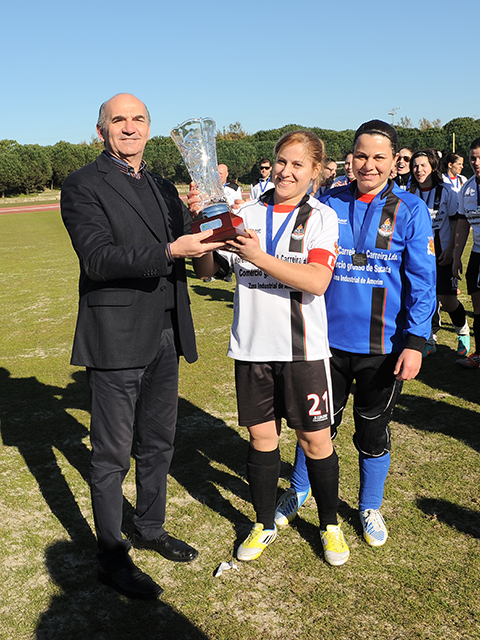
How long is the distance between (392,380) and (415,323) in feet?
1.18

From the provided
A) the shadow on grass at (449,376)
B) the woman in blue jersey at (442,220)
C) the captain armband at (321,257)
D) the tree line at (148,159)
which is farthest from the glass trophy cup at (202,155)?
the tree line at (148,159)

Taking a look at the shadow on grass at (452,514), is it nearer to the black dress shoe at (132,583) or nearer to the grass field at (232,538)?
the grass field at (232,538)

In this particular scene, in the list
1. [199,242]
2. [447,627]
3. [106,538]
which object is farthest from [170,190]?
[447,627]

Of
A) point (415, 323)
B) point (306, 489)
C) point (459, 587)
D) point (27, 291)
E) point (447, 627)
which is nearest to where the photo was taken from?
point (447, 627)

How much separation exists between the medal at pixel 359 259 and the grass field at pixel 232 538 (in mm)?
1603

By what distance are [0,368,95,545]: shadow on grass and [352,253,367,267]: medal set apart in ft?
7.40

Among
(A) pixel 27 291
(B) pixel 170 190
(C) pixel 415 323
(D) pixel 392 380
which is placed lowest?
(A) pixel 27 291

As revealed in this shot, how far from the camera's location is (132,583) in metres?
2.79

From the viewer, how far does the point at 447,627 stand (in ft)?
8.28

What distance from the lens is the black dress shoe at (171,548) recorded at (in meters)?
3.05

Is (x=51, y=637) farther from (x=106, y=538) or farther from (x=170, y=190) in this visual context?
(x=170, y=190)

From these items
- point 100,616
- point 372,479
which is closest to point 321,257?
point 372,479

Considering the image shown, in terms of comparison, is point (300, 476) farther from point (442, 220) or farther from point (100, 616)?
point (442, 220)

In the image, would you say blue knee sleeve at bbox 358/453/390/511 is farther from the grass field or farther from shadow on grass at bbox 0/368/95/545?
shadow on grass at bbox 0/368/95/545
